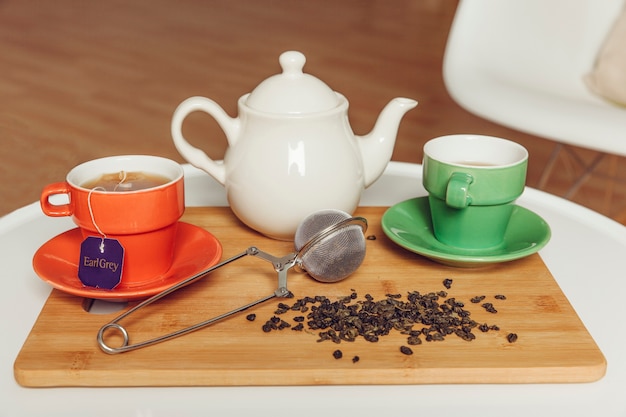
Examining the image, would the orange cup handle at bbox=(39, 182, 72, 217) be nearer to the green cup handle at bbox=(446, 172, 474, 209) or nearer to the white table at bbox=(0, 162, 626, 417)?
the white table at bbox=(0, 162, 626, 417)

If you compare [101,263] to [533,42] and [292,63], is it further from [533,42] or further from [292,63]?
[533,42]

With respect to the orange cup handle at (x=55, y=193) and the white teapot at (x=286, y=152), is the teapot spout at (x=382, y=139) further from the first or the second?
the orange cup handle at (x=55, y=193)

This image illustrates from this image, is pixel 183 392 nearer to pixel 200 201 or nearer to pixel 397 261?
pixel 397 261

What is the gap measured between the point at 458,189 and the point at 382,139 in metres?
0.14

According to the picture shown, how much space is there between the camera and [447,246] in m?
0.93

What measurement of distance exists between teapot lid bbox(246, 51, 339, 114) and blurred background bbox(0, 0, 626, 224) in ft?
3.77

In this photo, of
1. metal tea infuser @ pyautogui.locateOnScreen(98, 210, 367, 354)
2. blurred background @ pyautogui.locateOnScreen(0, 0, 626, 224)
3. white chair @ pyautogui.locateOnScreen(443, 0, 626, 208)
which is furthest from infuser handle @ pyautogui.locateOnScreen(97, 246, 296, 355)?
blurred background @ pyautogui.locateOnScreen(0, 0, 626, 224)

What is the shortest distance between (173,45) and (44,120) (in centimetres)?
107

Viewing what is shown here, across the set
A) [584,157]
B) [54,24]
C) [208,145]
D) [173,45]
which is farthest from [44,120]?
[584,157]

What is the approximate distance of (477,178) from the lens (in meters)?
0.87

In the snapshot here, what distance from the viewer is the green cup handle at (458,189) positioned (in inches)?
34.1

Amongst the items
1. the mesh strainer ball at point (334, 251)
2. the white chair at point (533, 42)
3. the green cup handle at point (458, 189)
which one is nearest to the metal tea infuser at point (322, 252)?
the mesh strainer ball at point (334, 251)

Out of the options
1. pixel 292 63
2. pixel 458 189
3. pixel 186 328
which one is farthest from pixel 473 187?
pixel 186 328

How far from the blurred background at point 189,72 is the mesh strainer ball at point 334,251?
1178mm
